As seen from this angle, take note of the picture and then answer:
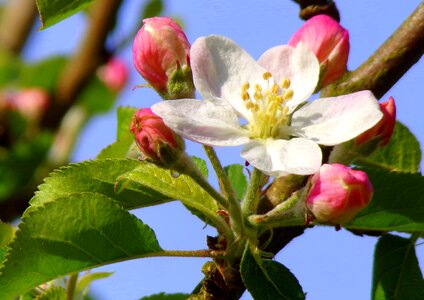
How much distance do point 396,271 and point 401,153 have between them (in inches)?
12.5

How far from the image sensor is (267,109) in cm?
143

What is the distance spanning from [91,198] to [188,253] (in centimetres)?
19

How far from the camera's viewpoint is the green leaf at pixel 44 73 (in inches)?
175

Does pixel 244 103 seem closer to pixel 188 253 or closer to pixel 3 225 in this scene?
pixel 188 253

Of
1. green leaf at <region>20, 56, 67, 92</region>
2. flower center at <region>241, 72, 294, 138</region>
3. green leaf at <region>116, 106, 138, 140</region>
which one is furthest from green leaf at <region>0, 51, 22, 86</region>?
flower center at <region>241, 72, 294, 138</region>

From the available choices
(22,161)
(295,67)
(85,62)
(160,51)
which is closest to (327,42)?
(295,67)

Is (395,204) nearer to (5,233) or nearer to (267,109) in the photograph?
(267,109)

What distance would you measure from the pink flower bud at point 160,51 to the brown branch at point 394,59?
1.12 ft

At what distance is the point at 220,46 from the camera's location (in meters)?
1.44

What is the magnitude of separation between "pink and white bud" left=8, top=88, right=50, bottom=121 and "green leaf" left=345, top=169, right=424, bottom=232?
113 inches

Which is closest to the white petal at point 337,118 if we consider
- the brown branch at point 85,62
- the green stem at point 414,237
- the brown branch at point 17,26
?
the green stem at point 414,237

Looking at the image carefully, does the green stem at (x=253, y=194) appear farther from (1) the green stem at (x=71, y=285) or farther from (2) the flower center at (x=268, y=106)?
(1) the green stem at (x=71, y=285)

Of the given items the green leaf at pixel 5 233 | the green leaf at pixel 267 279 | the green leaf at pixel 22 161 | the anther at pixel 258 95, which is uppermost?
the green leaf at pixel 22 161

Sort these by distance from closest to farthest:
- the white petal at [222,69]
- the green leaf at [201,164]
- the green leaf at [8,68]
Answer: the white petal at [222,69]
the green leaf at [201,164]
the green leaf at [8,68]
